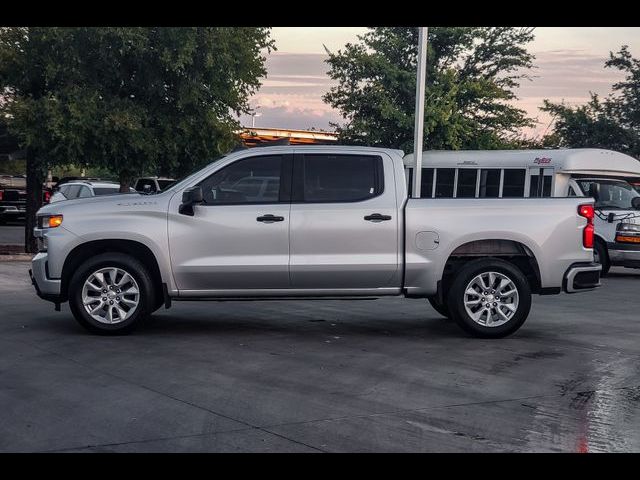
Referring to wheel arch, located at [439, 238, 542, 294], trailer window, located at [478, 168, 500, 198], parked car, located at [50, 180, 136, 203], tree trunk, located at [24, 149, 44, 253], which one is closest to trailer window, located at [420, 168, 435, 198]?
trailer window, located at [478, 168, 500, 198]

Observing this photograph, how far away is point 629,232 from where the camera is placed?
63.1ft

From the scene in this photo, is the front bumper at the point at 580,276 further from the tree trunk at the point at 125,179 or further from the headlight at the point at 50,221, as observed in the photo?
the tree trunk at the point at 125,179

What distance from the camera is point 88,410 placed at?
23.4ft

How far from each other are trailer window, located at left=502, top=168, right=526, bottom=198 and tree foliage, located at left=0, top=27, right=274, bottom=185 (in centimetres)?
655

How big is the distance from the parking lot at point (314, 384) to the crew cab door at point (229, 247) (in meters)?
0.62

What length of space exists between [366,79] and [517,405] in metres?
30.4

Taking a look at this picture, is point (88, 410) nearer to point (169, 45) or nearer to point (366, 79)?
point (169, 45)

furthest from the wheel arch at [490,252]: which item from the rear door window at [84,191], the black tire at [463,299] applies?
the rear door window at [84,191]

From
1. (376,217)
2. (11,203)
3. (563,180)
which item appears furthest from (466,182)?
(11,203)

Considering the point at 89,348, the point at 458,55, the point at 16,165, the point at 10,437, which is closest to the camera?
the point at 10,437

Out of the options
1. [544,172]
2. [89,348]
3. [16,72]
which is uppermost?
[16,72]

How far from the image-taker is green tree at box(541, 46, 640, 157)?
37.3 meters

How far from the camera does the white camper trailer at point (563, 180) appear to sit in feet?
63.6
